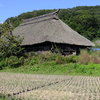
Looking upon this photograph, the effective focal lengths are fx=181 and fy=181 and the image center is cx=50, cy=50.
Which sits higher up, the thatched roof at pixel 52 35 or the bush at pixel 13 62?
the thatched roof at pixel 52 35

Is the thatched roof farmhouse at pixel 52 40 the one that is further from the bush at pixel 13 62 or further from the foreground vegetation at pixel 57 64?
the bush at pixel 13 62

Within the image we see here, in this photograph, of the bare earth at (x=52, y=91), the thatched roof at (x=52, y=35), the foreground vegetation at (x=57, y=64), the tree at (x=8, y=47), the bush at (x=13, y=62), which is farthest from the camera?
the thatched roof at (x=52, y=35)

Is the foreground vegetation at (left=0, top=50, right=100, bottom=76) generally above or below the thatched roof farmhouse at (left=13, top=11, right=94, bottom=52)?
below

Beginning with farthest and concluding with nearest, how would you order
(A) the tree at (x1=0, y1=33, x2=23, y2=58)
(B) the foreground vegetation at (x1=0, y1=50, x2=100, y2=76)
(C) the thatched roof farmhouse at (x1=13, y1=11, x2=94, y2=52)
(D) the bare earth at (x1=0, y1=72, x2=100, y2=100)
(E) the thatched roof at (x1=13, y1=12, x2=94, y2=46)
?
(E) the thatched roof at (x1=13, y1=12, x2=94, y2=46)
(C) the thatched roof farmhouse at (x1=13, y1=11, x2=94, y2=52)
(A) the tree at (x1=0, y1=33, x2=23, y2=58)
(B) the foreground vegetation at (x1=0, y1=50, x2=100, y2=76)
(D) the bare earth at (x1=0, y1=72, x2=100, y2=100)

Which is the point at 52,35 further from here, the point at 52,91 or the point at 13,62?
the point at 52,91

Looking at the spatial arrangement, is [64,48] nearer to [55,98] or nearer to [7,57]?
→ [7,57]

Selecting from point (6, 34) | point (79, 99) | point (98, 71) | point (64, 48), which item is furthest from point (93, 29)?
point (79, 99)

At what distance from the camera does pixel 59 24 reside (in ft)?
76.3

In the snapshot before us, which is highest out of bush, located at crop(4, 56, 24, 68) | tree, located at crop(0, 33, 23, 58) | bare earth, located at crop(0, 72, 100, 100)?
tree, located at crop(0, 33, 23, 58)

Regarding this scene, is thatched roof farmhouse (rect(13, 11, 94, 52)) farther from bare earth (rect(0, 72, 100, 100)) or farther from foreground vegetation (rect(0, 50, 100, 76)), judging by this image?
bare earth (rect(0, 72, 100, 100))

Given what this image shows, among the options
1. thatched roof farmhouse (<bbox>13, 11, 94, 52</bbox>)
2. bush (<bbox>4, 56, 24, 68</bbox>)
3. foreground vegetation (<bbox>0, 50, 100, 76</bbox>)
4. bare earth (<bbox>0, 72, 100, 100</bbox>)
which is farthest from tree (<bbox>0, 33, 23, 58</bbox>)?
bare earth (<bbox>0, 72, 100, 100</bbox>)

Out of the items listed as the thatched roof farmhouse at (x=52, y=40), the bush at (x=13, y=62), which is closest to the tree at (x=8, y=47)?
the bush at (x=13, y=62)

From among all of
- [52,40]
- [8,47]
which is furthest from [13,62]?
[52,40]

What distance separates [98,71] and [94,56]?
10.2 ft
